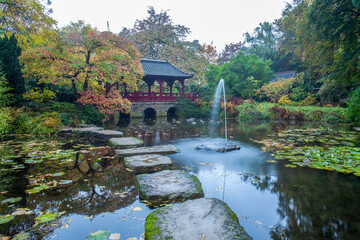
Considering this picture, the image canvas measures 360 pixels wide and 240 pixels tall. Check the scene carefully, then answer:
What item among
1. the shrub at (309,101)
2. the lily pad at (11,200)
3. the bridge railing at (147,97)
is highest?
the bridge railing at (147,97)

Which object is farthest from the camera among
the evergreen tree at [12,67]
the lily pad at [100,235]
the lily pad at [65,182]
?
the evergreen tree at [12,67]

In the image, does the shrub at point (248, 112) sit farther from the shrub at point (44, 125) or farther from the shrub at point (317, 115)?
the shrub at point (44, 125)

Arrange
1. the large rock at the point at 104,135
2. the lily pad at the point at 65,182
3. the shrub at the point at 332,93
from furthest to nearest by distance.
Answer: the shrub at the point at 332,93, the large rock at the point at 104,135, the lily pad at the point at 65,182

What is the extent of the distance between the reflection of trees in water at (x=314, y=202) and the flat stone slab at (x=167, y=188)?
36.0 inches

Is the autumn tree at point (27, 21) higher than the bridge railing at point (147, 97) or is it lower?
higher

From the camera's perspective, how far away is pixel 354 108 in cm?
891

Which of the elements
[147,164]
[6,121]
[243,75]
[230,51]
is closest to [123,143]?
[147,164]

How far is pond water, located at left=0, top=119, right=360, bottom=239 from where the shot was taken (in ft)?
6.06

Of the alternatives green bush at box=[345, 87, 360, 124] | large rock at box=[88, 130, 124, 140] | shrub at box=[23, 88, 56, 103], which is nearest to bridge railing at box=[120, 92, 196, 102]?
shrub at box=[23, 88, 56, 103]

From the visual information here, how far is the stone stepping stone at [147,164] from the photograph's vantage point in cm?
329

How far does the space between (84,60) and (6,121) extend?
13.6 feet

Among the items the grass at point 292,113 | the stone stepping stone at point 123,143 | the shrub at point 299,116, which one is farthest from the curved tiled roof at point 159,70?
the stone stepping stone at point 123,143

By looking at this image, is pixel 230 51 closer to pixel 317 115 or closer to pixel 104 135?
pixel 317 115

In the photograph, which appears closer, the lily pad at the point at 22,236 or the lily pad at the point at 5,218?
the lily pad at the point at 22,236
